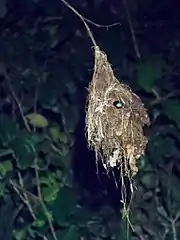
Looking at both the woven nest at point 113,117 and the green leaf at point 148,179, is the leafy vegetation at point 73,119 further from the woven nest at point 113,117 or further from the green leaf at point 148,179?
the woven nest at point 113,117

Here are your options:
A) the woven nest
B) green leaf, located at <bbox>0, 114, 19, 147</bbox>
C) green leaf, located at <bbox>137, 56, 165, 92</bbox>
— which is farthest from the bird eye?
green leaf, located at <bbox>0, 114, 19, 147</bbox>

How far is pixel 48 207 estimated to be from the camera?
252cm

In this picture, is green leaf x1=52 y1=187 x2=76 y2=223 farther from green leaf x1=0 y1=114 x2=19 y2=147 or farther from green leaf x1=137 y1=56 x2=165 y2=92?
green leaf x1=137 y1=56 x2=165 y2=92

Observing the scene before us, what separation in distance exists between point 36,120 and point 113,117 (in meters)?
0.67

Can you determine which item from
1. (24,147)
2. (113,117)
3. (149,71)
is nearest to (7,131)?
(24,147)

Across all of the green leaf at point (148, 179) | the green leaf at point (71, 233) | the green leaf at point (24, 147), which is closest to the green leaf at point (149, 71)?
the green leaf at point (148, 179)

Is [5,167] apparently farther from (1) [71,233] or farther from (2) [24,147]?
(1) [71,233]

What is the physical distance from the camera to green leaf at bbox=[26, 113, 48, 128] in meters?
2.51

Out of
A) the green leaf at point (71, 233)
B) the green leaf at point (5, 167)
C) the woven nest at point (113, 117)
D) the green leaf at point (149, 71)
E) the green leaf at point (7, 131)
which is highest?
the woven nest at point (113, 117)

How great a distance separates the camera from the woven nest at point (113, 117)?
1882mm

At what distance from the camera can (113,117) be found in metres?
1.88

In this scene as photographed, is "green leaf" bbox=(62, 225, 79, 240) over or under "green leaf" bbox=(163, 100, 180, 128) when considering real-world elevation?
under

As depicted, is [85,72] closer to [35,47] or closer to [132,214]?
[35,47]

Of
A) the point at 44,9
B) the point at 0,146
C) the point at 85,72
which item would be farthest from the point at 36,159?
the point at 44,9
